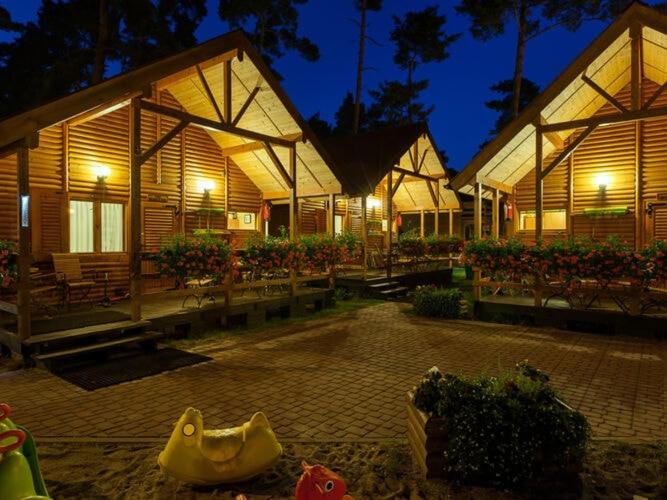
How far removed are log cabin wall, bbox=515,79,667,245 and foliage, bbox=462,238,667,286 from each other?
431cm

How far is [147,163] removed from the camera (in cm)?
1108

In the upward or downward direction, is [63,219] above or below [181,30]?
below

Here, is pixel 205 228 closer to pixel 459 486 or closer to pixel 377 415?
pixel 377 415

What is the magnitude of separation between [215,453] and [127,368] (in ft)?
12.1

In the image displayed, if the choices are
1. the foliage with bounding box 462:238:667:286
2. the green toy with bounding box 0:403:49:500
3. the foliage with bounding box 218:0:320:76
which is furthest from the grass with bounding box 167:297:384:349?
the foliage with bounding box 218:0:320:76

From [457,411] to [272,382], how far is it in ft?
9.98

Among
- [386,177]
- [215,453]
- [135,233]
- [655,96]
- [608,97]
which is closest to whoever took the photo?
[215,453]

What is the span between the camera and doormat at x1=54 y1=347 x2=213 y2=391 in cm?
583

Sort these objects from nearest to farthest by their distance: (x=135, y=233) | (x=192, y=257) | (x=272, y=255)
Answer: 1. (x=135, y=233)
2. (x=192, y=257)
3. (x=272, y=255)

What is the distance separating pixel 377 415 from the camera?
15.5 feet

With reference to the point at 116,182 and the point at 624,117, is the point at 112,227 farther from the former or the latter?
the point at 624,117

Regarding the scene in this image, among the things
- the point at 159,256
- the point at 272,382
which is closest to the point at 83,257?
the point at 159,256

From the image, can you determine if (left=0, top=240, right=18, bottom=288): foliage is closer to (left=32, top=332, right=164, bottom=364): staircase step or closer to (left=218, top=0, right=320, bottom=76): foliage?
(left=32, top=332, right=164, bottom=364): staircase step

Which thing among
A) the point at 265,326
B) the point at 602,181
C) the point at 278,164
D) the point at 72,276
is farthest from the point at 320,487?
the point at 602,181
